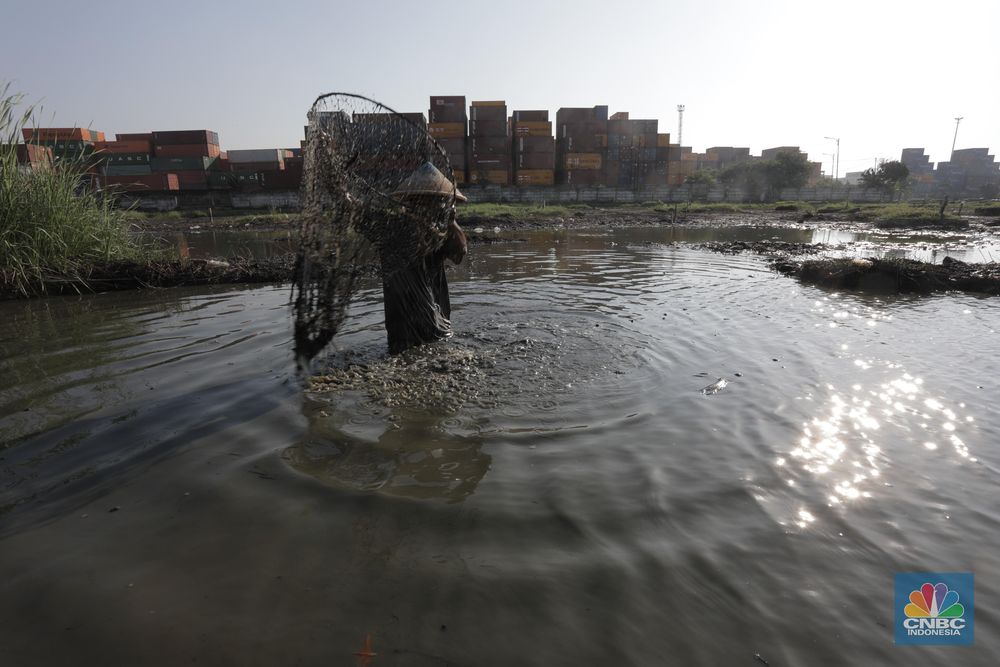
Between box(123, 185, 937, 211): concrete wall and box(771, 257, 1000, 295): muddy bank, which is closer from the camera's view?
box(771, 257, 1000, 295): muddy bank

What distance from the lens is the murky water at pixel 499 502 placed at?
78.9 inches

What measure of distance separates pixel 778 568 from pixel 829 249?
60.3 ft

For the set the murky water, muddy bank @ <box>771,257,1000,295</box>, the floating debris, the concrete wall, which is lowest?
the murky water

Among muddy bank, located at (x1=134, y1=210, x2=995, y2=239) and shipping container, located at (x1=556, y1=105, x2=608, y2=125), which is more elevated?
shipping container, located at (x1=556, y1=105, x2=608, y2=125)

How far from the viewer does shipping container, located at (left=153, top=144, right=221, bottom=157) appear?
4925 cm

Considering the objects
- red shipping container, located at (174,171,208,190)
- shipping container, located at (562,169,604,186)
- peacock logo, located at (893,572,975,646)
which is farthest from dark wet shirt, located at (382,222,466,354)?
shipping container, located at (562,169,604,186)

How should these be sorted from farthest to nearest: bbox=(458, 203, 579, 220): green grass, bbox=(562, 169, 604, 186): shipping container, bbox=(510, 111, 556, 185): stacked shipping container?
bbox=(562, 169, 604, 186): shipping container < bbox=(510, 111, 556, 185): stacked shipping container < bbox=(458, 203, 579, 220): green grass

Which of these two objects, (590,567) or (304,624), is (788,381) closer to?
(590,567)

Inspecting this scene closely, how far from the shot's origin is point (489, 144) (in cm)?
5538

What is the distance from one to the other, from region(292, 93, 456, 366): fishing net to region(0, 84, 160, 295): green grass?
669 cm

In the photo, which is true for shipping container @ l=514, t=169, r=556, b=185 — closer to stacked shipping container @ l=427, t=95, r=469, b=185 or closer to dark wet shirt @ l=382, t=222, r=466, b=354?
stacked shipping container @ l=427, t=95, r=469, b=185

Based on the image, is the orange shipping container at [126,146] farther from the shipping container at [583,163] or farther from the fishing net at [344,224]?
the fishing net at [344,224]

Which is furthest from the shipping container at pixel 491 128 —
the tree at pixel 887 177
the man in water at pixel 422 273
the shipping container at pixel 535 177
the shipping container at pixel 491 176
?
the man in water at pixel 422 273

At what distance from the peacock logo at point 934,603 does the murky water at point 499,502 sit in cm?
10
